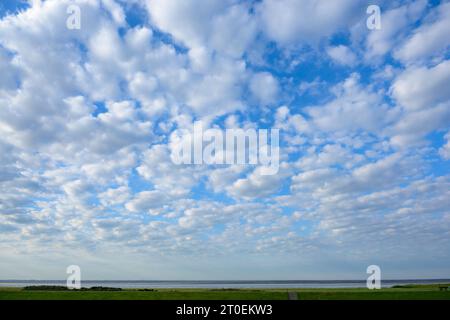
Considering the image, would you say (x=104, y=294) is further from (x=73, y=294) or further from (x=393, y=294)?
(x=393, y=294)

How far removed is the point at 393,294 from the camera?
42250mm

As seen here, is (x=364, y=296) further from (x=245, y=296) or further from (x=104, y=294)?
(x=104, y=294)
